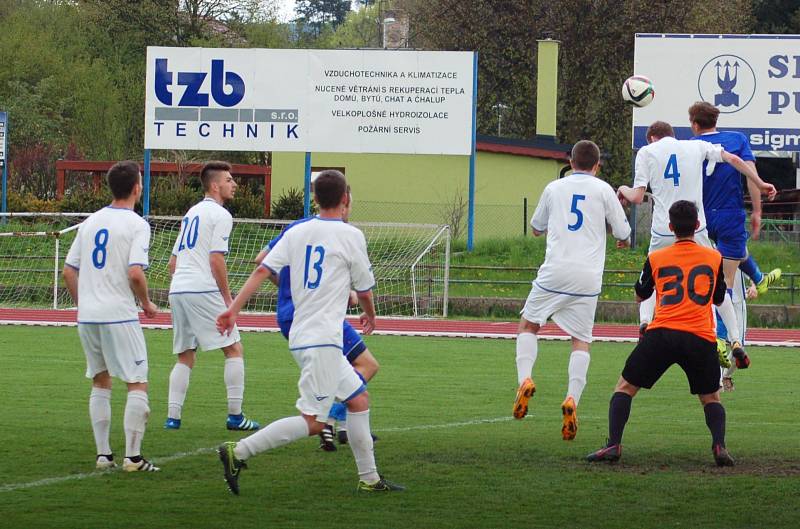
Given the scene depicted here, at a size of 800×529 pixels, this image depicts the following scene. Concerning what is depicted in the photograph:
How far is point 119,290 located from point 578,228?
3462 millimetres

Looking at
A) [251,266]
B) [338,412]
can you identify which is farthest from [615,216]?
[251,266]

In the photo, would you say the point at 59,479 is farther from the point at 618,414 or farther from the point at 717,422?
the point at 717,422

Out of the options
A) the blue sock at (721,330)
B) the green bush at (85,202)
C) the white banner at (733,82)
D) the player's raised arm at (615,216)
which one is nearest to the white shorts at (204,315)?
the player's raised arm at (615,216)

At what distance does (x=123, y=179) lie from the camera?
8656 mm

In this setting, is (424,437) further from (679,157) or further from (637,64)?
(637,64)

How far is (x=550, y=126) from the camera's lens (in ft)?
135

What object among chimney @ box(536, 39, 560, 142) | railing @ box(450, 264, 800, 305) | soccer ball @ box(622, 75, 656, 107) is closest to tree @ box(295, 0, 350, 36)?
chimney @ box(536, 39, 560, 142)

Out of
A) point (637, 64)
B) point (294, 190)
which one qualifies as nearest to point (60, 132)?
point (294, 190)

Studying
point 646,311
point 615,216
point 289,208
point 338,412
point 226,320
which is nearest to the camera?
point 226,320

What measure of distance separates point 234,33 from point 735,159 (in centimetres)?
5474

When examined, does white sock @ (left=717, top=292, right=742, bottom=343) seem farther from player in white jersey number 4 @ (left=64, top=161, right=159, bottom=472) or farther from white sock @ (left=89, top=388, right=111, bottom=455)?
white sock @ (left=89, top=388, right=111, bottom=455)

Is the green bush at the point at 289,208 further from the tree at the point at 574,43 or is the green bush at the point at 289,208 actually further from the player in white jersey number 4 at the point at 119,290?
the player in white jersey number 4 at the point at 119,290

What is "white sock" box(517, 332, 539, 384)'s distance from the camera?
10258 mm

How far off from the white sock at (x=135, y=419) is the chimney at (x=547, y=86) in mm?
31852
